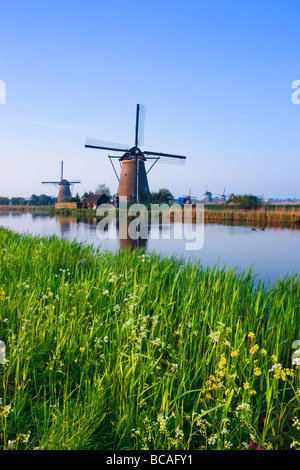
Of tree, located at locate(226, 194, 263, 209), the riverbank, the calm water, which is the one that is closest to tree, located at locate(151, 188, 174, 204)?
the riverbank

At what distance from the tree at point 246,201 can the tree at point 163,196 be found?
1189 cm

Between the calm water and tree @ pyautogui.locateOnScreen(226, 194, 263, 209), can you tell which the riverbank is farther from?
the calm water

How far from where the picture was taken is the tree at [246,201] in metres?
41.4

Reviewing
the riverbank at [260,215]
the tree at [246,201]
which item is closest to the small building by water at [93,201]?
the riverbank at [260,215]

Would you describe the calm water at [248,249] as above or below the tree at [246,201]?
below

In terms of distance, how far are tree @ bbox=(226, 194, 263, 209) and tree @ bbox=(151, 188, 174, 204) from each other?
1189 centimetres

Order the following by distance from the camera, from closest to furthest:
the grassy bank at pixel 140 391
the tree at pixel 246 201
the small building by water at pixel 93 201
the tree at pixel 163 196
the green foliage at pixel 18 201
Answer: the grassy bank at pixel 140 391, the tree at pixel 246 201, the small building by water at pixel 93 201, the tree at pixel 163 196, the green foliage at pixel 18 201

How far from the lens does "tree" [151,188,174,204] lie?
168 ft

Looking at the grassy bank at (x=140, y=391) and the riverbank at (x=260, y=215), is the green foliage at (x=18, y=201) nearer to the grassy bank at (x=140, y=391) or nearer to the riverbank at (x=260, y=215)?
the riverbank at (x=260, y=215)

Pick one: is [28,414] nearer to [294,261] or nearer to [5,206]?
[294,261]

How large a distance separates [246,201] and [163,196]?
46.7 ft

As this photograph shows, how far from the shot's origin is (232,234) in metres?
26.4

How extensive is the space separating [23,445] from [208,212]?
3894 cm

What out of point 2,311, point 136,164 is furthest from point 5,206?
point 2,311
